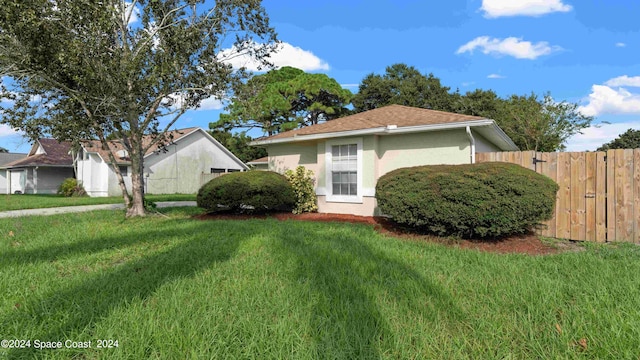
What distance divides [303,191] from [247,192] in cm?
191

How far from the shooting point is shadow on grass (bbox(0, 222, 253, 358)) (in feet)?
9.70

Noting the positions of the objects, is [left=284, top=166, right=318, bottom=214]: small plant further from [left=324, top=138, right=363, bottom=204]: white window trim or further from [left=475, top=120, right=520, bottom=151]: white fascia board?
[left=475, top=120, right=520, bottom=151]: white fascia board

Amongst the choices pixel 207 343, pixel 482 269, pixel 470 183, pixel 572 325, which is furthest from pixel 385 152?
pixel 207 343

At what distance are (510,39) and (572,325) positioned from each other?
13.6 metres

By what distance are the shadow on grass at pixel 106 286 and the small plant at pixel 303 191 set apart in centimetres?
428

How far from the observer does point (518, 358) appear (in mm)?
2520

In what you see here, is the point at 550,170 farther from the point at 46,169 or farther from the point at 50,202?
the point at 46,169

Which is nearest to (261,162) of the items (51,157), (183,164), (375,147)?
(183,164)

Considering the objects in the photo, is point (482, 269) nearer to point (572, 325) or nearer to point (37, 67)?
point (572, 325)

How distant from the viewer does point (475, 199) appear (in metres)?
6.24

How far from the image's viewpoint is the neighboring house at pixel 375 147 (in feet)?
29.0

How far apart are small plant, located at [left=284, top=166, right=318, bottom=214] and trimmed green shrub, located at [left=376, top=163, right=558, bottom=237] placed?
4.35m

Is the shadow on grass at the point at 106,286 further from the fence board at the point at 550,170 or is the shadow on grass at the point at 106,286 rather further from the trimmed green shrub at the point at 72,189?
the trimmed green shrub at the point at 72,189

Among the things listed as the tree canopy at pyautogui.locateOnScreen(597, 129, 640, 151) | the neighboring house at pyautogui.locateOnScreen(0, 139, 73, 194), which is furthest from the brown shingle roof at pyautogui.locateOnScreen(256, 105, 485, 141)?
the tree canopy at pyautogui.locateOnScreen(597, 129, 640, 151)
